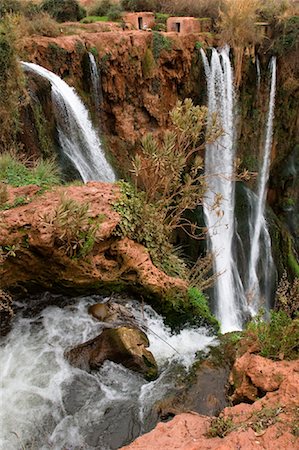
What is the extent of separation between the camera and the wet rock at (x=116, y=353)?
559 centimetres

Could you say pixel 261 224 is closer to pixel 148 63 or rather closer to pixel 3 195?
pixel 148 63

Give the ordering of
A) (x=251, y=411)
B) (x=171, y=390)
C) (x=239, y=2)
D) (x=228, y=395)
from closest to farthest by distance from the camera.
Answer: (x=251, y=411), (x=228, y=395), (x=171, y=390), (x=239, y=2)

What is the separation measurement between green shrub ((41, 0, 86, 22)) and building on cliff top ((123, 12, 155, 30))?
2034 millimetres

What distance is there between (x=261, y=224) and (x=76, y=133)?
9.08 m

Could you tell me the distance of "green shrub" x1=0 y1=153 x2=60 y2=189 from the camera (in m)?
6.46

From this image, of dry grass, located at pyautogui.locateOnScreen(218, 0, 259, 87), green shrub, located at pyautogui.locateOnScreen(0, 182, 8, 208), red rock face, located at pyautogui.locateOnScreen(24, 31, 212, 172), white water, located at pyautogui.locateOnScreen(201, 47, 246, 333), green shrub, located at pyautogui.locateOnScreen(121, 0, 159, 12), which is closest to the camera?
green shrub, located at pyautogui.locateOnScreen(0, 182, 8, 208)

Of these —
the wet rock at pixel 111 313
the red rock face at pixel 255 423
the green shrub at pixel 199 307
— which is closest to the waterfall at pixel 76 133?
the wet rock at pixel 111 313

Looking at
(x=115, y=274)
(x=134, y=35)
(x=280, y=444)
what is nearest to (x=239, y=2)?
(x=134, y=35)

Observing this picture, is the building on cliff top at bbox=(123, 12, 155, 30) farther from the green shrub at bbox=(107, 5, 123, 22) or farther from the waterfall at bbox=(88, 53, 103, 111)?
the waterfall at bbox=(88, 53, 103, 111)

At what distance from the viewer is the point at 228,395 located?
16.4ft

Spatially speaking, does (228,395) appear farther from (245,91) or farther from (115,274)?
(245,91)

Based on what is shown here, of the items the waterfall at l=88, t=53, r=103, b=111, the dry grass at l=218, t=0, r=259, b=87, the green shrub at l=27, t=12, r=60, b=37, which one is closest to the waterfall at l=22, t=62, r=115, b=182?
the waterfall at l=88, t=53, r=103, b=111

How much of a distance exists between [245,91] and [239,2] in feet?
10.4

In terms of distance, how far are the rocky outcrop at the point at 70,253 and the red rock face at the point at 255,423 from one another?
2.20 meters
